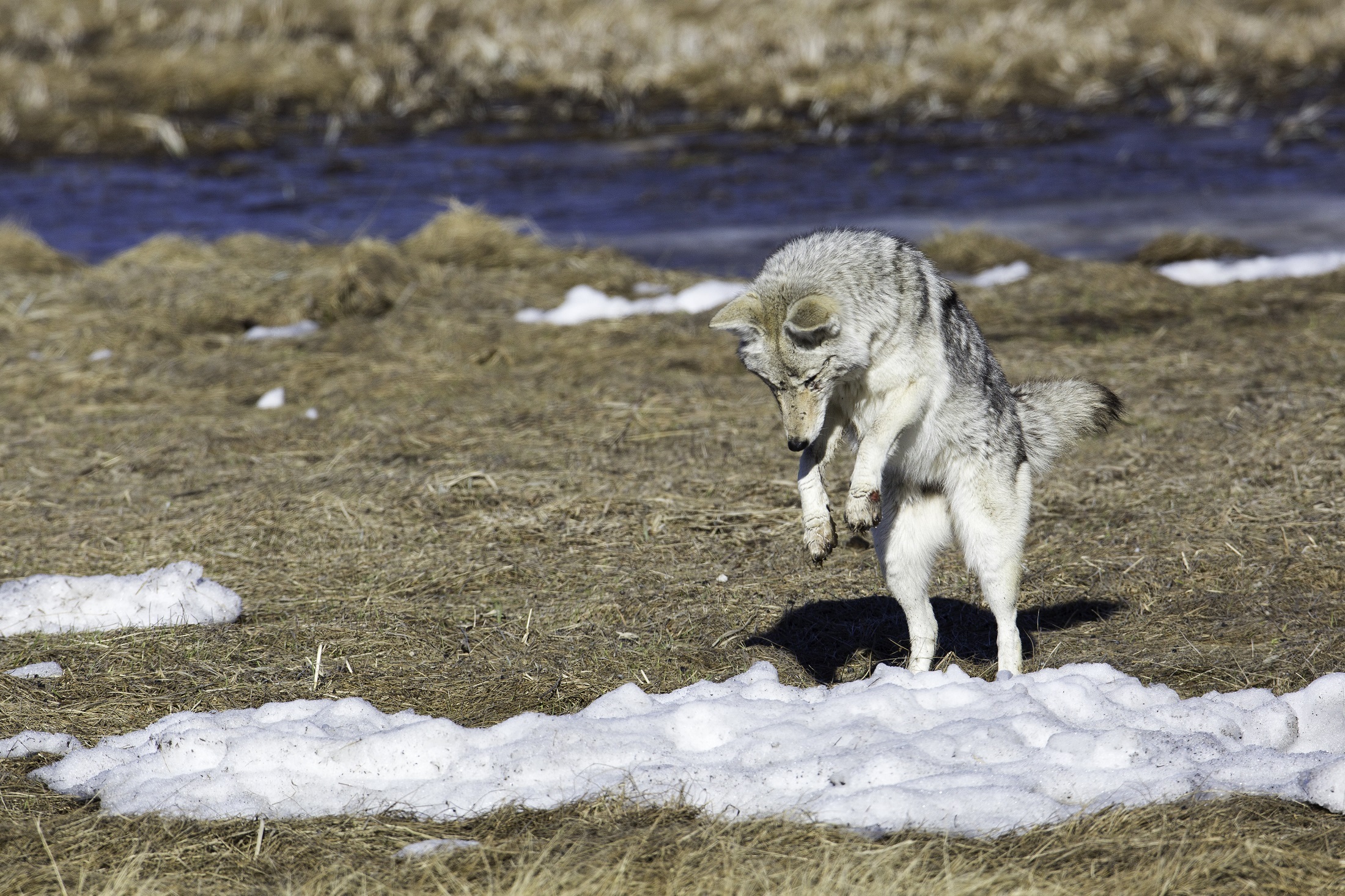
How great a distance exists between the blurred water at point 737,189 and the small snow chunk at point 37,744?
9.40 m

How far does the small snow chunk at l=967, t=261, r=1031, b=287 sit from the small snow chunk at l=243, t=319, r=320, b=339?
5.76 meters

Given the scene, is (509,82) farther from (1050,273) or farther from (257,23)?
(1050,273)

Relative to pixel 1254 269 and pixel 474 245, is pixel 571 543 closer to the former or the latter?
pixel 474 245

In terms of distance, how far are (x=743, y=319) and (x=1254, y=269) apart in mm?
8613

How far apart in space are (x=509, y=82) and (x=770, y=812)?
80.8 ft

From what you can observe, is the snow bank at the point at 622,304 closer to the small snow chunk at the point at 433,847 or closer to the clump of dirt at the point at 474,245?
the clump of dirt at the point at 474,245

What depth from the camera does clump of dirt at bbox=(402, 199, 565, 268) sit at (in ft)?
42.2

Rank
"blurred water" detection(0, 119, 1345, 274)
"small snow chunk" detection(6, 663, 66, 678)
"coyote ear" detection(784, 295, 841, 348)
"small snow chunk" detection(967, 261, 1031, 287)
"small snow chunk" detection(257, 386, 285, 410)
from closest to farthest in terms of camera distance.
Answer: "coyote ear" detection(784, 295, 841, 348) → "small snow chunk" detection(6, 663, 66, 678) → "small snow chunk" detection(257, 386, 285, 410) → "small snow chunk" detection(967, 261, 1031, 287) → "blurred water" detection(0, 119, 1345, 274)

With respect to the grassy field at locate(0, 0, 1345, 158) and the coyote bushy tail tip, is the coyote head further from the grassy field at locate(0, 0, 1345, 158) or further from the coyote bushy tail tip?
the grassy field at locate(0, 0, 1345, 158)

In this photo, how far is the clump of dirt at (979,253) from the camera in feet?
40.5

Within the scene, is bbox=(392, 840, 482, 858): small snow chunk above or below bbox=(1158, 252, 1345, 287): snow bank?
above

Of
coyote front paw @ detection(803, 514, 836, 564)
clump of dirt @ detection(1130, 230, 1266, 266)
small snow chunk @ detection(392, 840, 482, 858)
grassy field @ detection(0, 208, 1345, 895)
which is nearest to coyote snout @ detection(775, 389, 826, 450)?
coyote front paw @ detection(803, 514, 836, 564)

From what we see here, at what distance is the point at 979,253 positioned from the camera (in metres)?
12.5

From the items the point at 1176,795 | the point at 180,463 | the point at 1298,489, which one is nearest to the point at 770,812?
the point at 1176,795
